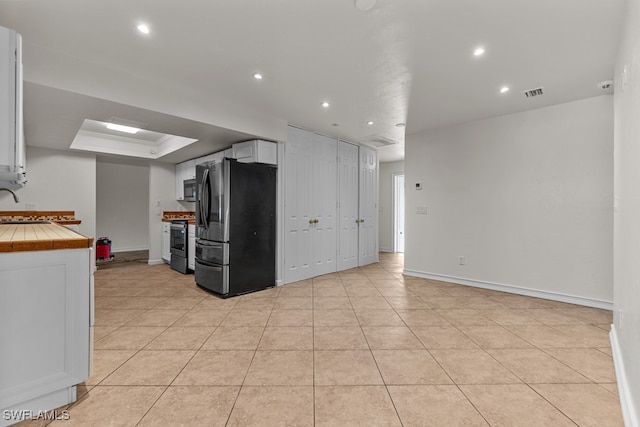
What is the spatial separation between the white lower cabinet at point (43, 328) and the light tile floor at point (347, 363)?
20cm

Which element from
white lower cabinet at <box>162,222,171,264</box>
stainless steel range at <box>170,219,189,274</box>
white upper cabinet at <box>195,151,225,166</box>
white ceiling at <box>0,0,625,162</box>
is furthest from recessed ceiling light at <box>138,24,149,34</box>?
white lower cabinet at <box>162,222,171,264</box>

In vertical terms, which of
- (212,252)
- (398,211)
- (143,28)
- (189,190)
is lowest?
(212,252)

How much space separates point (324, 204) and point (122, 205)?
6578 millimetres

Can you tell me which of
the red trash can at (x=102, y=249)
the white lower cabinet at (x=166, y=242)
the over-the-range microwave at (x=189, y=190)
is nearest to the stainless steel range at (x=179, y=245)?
the white lower cabinet at (x=166, y=242)

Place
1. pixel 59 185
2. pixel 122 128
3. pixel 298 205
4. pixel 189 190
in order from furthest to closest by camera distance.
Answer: pixel 189 190 → pixel 59 185 → pixel 122 128 → pixel 298 205

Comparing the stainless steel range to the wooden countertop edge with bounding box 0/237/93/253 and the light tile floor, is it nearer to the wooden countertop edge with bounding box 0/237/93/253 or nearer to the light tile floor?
the light tile floor

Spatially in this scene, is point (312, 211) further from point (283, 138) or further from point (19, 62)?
point (19, 62)

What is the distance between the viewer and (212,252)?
382 cm

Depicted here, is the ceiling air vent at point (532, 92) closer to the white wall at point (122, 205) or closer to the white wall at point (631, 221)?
the white wall at point (631, 221)

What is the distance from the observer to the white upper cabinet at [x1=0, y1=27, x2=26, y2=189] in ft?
5.27

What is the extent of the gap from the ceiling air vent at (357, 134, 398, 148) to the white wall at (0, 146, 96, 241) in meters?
5.08

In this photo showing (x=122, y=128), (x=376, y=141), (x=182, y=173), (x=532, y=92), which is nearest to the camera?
(x=532, y=92)

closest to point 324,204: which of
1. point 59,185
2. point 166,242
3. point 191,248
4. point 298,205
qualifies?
point 298,205

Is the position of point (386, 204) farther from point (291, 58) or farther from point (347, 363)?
point (347, 363)
